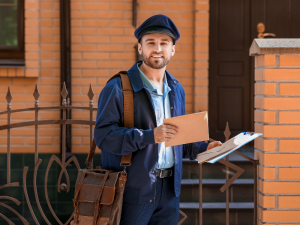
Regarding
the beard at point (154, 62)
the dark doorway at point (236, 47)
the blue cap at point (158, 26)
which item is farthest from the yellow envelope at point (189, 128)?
the dark doorway at point (236, 47)

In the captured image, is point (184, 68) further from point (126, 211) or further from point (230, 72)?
point (126, 211)

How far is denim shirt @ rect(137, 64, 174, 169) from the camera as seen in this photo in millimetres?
2031

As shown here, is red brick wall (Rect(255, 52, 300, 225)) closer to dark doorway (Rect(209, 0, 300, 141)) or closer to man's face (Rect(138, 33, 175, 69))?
man's face (Rect(138, 33, 175, 69))

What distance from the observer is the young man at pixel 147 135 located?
1.89 metres

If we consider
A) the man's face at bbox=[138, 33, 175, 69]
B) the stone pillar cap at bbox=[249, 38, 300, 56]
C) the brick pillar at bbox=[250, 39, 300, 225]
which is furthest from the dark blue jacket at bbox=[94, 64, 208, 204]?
the stone pillar cap at bbox=[249, 38, 300, 56]

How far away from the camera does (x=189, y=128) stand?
1.87 meters

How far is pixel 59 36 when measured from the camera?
4641 mm

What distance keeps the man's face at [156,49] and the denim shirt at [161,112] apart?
9cm

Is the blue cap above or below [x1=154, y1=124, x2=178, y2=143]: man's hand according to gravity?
above

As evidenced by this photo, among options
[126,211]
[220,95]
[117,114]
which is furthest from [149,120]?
[220,95]

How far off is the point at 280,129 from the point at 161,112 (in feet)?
3.34

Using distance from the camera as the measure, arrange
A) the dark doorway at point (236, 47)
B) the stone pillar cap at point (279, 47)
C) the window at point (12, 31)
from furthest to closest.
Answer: the dark doorway at point (236, 47)
the window at point (12, 31)
the stone pillar cap at point (279, 47)

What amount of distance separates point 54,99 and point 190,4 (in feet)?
6.39

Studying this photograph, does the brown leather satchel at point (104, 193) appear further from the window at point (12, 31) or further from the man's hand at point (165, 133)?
the window at point (12, 31)
